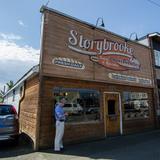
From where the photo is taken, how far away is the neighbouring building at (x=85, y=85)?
6.95 metres

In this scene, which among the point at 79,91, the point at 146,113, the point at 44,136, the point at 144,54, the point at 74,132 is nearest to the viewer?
the point at 44,136

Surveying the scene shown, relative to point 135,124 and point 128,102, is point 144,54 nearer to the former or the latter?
point 128,102

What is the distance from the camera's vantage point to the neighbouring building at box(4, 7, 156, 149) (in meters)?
6.95

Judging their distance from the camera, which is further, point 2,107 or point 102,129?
point 102,129

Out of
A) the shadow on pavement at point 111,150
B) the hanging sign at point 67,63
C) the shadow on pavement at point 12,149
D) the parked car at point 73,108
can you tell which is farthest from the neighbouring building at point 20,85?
the shadow on pavement at point 111,150

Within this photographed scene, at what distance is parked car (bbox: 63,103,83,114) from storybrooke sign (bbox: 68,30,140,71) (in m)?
2.41

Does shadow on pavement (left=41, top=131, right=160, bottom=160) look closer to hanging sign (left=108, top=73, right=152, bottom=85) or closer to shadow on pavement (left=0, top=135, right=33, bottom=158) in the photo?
shadow on pavement (left=0, top=135, right=33, bottom=158)

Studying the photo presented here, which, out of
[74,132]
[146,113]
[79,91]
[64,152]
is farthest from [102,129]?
[146,113]

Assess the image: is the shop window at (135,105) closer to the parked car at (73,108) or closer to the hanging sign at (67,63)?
the parked car at (73,108)

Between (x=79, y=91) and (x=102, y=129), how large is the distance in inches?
86.3

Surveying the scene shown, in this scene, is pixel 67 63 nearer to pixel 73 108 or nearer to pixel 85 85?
pixel 85 85

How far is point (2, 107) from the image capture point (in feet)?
22.9

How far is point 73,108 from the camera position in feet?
24.9

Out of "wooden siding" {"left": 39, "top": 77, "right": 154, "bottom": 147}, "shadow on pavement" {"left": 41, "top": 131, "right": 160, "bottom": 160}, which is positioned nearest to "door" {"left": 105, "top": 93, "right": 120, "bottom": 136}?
"wooden siding" {"left": 39, "top": 77, "right": 154, "bottom": 147}
